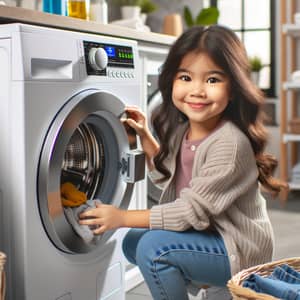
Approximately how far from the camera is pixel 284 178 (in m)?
3.83

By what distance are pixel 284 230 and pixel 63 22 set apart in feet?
5.99

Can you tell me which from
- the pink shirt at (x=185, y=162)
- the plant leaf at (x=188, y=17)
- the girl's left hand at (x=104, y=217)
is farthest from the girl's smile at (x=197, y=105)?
the plant leaf at (x=188, y=17)

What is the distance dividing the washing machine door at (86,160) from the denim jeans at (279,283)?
0.50 m

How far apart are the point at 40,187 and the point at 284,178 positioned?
264cm

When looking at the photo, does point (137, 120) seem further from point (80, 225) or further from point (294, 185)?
point (294, 185)

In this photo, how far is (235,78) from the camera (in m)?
1.58

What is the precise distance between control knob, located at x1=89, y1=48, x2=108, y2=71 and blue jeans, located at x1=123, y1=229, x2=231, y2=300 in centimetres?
46

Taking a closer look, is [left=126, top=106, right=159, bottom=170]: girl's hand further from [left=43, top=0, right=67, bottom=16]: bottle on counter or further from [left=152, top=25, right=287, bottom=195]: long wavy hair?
[left=43, top=0, right=67, bottom=16]: bottle on counter

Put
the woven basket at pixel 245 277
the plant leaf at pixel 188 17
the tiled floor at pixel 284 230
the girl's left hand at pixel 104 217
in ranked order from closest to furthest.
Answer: the woven basket at pixel 245 277
the girl's left hand at pixel 104 217
the tiled floor at pixel 284 230
the plant leaf at pixel 188 17

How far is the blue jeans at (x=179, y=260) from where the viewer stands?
5.03 feet

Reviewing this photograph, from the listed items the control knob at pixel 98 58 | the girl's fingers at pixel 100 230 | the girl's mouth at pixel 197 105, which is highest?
the control knob at pixel 98 58

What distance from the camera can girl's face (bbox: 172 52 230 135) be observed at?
5.17 feet

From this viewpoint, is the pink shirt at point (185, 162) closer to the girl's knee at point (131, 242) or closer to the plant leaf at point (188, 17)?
the girl's knee at point (131, 242)

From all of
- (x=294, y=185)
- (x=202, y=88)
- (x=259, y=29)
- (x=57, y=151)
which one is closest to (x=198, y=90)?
(x=202, y=88)
